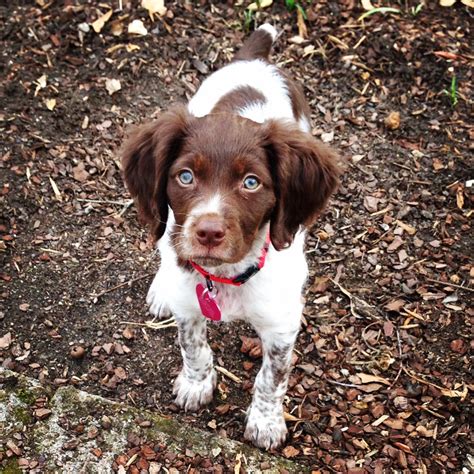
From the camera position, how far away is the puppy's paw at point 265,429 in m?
3.83

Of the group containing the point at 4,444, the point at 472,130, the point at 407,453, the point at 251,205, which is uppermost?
the point at 251,205

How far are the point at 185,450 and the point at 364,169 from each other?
92.4 inches

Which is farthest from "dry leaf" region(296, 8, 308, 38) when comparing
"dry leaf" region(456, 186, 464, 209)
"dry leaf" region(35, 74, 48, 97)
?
"dry leaf" region(35, 74, 48, 97)

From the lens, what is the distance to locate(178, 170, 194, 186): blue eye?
2.98 metres

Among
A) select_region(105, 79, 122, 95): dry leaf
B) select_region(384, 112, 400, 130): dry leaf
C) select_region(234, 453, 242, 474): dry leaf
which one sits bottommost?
select_region(234, 453, 242, 474): dry leaf

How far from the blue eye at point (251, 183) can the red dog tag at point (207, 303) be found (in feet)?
2.04

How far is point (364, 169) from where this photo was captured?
5.12 metres

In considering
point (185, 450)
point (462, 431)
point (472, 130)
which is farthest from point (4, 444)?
point (472, 130)

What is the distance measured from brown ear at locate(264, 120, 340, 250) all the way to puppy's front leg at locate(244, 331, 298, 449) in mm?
639

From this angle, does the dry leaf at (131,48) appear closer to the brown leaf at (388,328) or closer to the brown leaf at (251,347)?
the brown leaf at (251,347)

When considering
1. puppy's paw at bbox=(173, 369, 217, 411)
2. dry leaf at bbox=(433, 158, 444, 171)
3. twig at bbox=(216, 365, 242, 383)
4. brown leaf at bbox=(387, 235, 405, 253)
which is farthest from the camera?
dry leaf at bbox=(433, 158, 444, 171)

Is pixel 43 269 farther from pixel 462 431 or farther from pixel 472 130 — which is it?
pixel 472 130

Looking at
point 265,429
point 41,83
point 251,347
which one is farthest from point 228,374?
point 41,83

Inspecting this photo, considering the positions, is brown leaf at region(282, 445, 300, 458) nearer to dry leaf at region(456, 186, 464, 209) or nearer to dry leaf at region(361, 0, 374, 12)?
A: dry leaf at region(456, 186, 464, 209)
